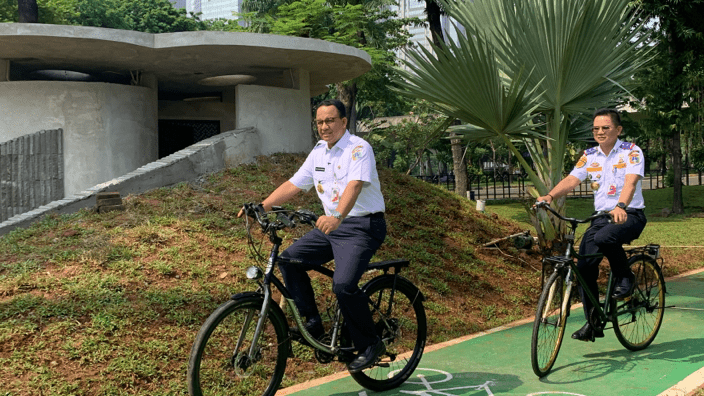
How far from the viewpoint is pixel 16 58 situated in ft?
41.8

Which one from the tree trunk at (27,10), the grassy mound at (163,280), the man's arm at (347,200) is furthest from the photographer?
the tree trunk at (27,10)

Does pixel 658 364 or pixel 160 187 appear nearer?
pixel 658 364

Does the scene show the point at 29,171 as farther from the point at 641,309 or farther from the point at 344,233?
the point at 641,309

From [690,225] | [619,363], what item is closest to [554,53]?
[619,363]

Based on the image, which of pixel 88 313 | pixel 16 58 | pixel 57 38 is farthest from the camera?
pixel 16 58

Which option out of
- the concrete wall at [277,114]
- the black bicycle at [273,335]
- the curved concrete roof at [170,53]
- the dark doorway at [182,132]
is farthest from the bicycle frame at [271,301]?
the dark doorway at [182,132]

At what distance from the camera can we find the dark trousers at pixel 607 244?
547 centimetres

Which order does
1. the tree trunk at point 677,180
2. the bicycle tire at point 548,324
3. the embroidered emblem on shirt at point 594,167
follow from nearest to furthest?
the bicycle tire at point 548,324 < the embroidered emblem on shirt at point 594,167 < the tree trunk at point 677,180

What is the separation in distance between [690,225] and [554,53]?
12.7 meters

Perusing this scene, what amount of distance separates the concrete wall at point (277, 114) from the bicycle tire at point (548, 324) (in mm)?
8825

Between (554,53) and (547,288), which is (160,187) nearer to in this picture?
(554,53)

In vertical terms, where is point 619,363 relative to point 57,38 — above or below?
below

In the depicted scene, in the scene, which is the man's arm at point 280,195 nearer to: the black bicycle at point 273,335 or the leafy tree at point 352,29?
the black bicycle at point 273,335

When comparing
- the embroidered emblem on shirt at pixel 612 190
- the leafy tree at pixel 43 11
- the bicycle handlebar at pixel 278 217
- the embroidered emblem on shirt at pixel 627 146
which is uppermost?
the leafy tree at pixel 43 11
